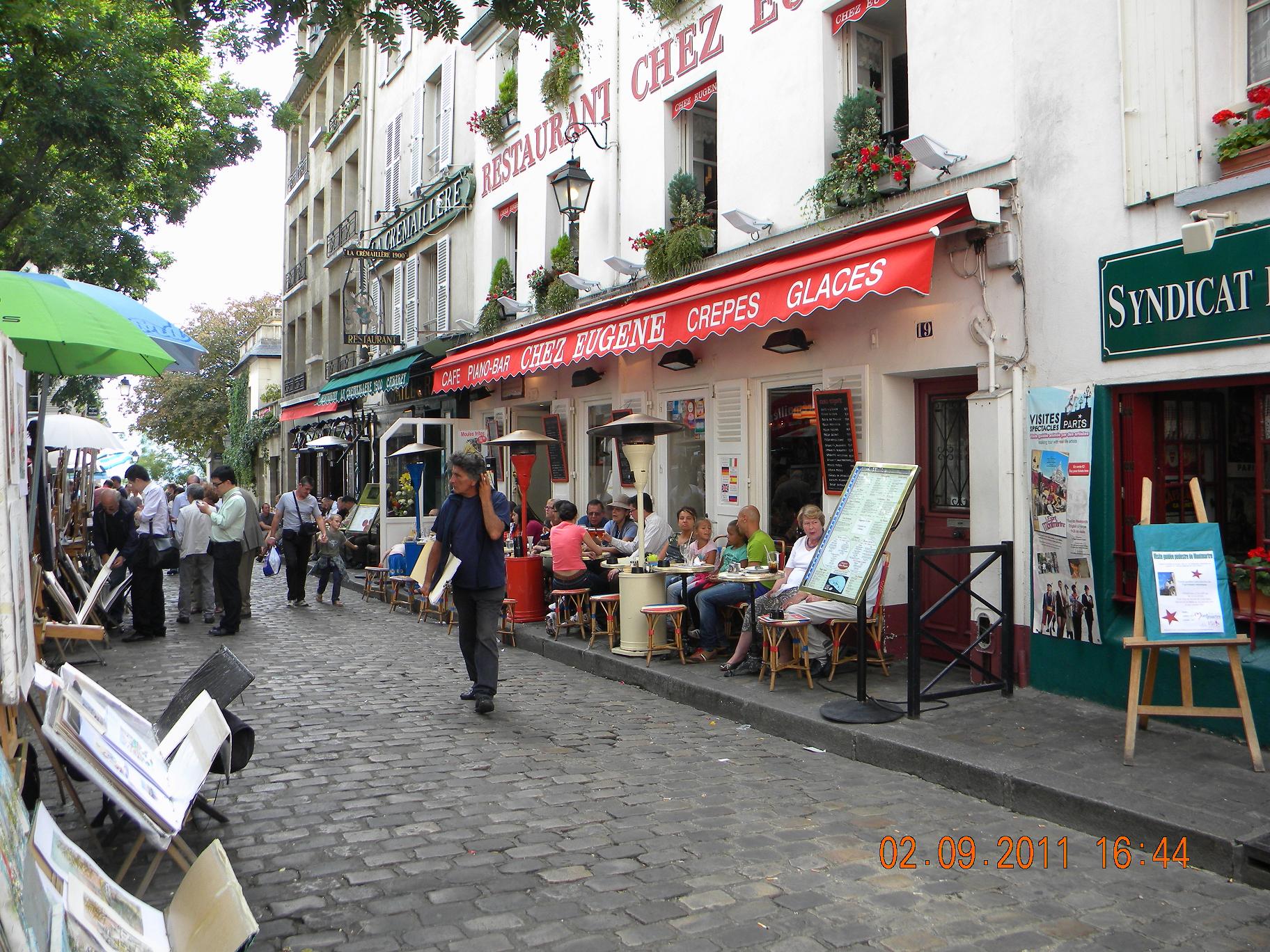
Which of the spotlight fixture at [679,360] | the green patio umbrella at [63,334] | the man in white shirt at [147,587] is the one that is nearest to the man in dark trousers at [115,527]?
the man in white shirt at [147,587]

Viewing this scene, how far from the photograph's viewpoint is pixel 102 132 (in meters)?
11.5

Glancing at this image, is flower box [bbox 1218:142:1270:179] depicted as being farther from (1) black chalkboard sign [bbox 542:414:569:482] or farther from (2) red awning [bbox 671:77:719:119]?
(1) black chalkboard sign [bbox 542:414:569:482]

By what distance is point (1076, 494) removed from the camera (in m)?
6.69

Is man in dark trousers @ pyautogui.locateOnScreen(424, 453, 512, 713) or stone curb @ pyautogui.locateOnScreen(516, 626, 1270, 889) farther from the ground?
man in dark trousers @ pyautogui.locateOnScreen(424, 453, 512, 713)

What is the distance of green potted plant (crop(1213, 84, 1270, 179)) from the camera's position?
5.68m

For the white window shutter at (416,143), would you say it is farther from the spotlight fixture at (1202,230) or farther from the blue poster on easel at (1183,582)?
the blue poster on easel at (1183,582)

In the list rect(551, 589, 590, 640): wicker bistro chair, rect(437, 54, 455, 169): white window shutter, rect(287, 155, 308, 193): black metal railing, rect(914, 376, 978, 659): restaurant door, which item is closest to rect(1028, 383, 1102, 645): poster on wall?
rect(914, 376, 978, 659): restaurant door

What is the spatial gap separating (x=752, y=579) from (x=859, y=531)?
4.36ft

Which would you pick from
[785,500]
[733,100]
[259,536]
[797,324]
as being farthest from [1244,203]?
[259,536]

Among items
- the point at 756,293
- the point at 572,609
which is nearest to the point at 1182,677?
the point at 756,293

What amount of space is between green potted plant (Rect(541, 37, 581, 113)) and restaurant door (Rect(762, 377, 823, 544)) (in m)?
5.94

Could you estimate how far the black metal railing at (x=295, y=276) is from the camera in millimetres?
27984

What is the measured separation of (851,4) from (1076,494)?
4930mm

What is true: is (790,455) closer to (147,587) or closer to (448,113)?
(147,587)
